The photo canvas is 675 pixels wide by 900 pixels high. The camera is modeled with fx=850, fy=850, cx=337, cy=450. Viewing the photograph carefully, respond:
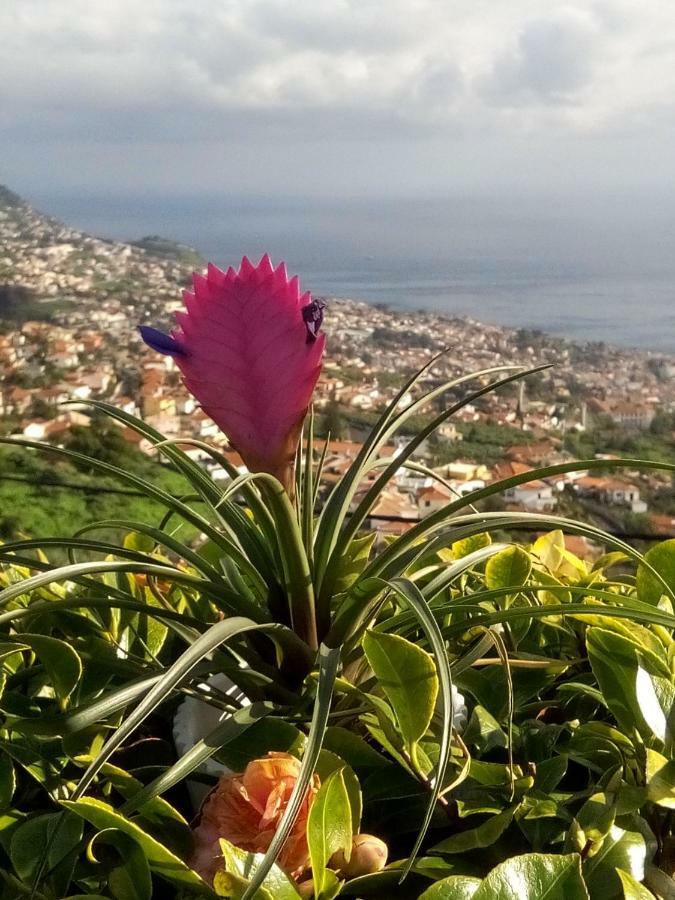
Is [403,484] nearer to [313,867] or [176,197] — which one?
[313,867]

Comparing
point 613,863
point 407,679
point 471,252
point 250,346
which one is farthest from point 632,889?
point 471,252

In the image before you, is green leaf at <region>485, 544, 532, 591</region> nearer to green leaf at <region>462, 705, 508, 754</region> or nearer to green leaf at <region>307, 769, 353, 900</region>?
green leaf at <region>462, 705, 508, 754</region>

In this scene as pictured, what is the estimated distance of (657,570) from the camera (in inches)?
23.8

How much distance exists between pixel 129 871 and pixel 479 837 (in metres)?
0.18

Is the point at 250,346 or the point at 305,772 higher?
the point at 250,346

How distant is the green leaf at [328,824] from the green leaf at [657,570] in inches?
11.6

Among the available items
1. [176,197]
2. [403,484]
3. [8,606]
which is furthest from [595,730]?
[176,197]

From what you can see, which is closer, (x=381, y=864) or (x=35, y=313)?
(x=381, y=864)

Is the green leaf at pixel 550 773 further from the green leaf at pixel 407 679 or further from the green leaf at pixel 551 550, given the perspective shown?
the green leaf at pixel 551 550

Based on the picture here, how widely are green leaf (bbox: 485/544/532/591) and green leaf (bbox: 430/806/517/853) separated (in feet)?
0.74

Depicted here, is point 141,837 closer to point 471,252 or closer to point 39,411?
point 39,411

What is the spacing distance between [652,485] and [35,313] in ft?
9.16

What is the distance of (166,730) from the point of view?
63 centimetres

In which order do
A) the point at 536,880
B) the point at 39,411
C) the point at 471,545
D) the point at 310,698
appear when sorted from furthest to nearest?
the point at 39,411
the point at 471,545
the point at 310,698
the point at 536,880
